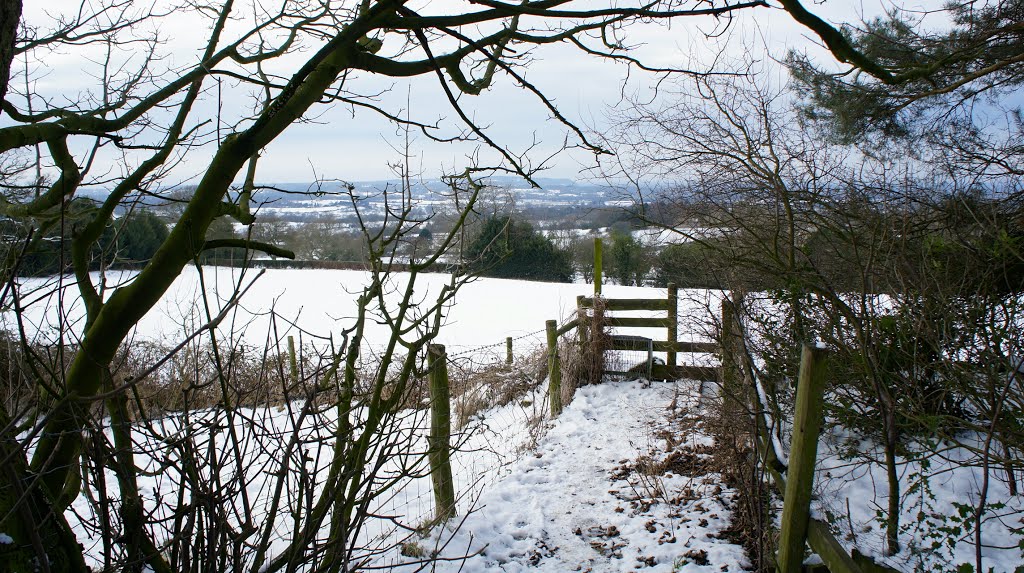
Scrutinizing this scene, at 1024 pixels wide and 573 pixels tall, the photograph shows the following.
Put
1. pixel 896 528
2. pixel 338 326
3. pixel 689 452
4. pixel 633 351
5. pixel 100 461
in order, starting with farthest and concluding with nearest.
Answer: pixel 338 326, pixel 633 351, pixel 689 452, pixel 896 528, pixel 100 461

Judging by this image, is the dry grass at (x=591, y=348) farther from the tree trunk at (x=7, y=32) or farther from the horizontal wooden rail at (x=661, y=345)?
the tree trunk at (x=7, y=32)

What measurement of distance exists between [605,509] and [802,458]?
95.4 inches

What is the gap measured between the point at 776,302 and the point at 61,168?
5041mm

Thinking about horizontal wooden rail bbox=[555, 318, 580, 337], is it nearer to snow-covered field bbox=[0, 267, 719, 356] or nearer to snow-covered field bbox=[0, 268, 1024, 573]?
snow-covered field bbox=[0, 268, 1024, 573]

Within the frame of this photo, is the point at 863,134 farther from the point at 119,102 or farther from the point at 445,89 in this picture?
the point at 119,102

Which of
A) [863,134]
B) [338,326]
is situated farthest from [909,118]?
[338,326]

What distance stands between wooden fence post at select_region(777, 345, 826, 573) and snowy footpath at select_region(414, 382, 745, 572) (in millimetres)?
1005

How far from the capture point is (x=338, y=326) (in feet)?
53.6

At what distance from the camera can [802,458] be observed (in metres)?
2.63

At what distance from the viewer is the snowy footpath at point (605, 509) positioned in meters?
3.93

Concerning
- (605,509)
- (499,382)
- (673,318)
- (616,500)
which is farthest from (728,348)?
(499,382)

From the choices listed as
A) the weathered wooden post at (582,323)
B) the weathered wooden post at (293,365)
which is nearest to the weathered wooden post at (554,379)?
the weathered wooden post at (582,323)

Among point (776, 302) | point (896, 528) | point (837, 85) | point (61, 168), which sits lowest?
point (896, 528)

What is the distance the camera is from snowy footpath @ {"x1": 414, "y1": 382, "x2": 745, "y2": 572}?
393 centimetres
